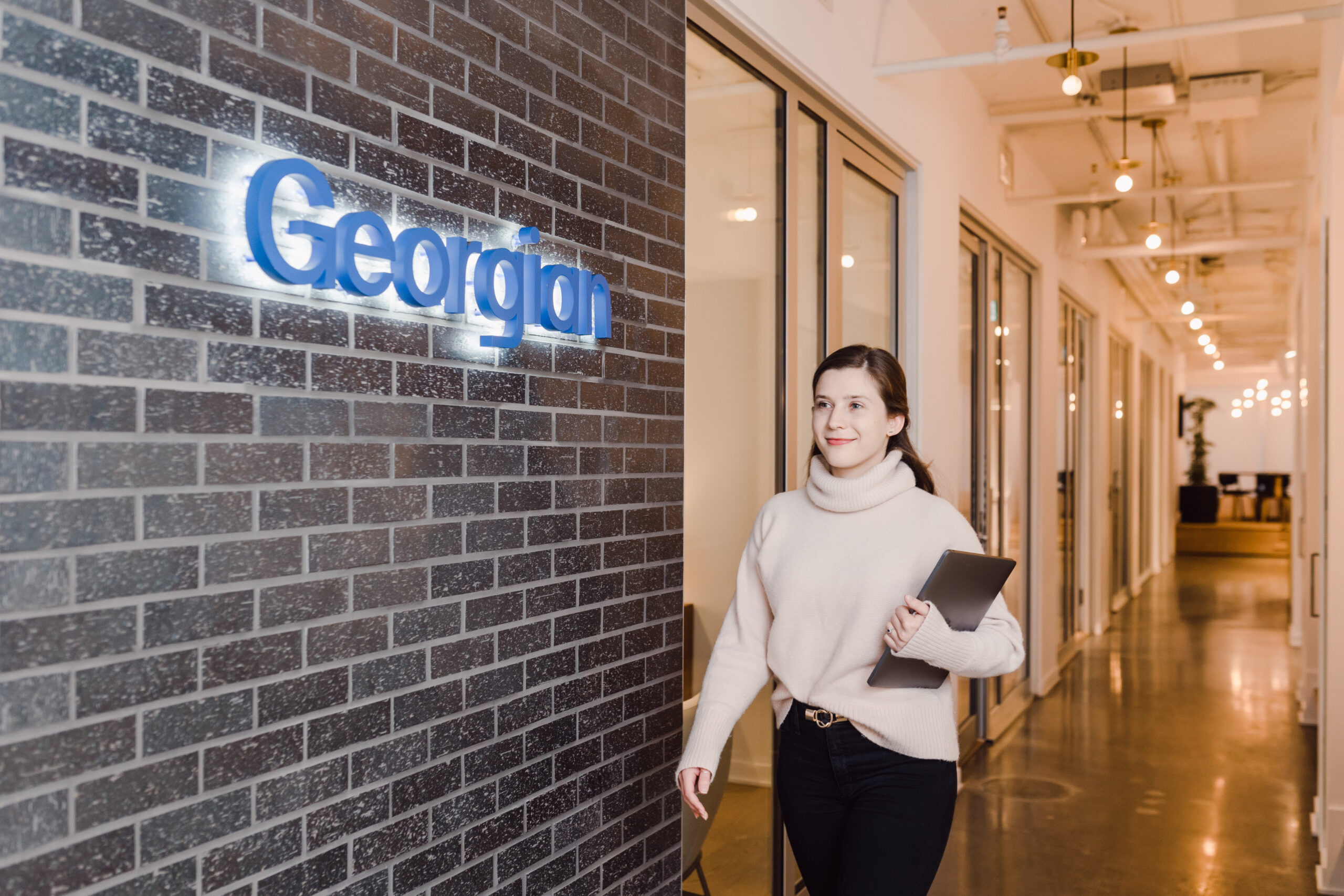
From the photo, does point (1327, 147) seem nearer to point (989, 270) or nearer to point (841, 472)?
point (989, 270)

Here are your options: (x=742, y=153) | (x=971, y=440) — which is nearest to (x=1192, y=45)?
(x=971, y=440)

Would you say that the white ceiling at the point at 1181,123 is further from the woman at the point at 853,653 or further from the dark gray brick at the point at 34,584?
the dark gray brick at the point at 34,584

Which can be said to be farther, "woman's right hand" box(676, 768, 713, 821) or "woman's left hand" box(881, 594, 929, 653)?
"woman's right hand" box(676, 768, 713, 821)

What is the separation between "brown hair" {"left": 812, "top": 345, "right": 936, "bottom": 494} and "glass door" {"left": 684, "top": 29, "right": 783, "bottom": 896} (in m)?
0.83

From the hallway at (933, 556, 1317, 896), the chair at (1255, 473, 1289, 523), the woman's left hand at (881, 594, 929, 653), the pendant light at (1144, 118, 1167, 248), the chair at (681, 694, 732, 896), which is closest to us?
the woman's left hand at (881, 594, 929, 653)

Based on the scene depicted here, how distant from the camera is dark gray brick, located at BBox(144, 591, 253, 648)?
4.75 feet

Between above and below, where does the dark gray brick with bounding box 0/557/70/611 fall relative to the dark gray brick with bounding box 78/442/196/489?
below

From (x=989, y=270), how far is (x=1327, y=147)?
233cm

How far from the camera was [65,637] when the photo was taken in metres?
1.34

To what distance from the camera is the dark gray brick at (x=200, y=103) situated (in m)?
1.45

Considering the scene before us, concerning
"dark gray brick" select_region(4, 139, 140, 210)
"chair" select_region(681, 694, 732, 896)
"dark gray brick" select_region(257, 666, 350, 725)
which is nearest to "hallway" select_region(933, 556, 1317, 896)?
"chair" select_region(681, 694, 732, 896)

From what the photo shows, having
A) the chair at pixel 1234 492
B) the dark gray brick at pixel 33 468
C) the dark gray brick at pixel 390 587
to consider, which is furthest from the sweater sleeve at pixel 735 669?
the chair at pixel 1234 492

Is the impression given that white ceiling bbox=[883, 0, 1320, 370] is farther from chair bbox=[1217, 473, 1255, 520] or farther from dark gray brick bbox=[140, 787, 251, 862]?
chair bbox=[1217, 473, 1255, 520]

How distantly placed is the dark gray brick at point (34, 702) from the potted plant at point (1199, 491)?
21136 millimetres
